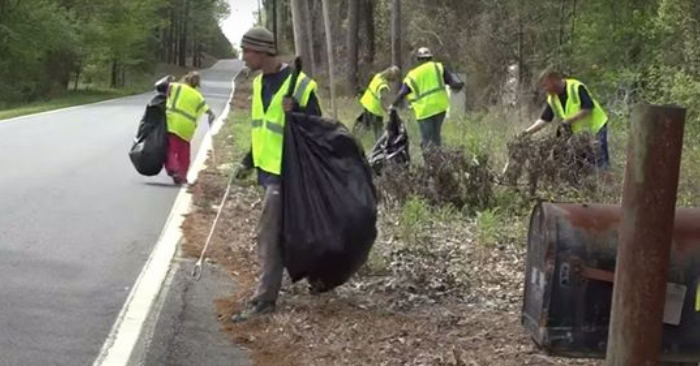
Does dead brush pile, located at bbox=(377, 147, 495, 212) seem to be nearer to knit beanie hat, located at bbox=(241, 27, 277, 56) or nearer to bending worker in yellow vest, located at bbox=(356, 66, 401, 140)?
knit beanie hat, located at bbox=(241, 27, 277, 56)

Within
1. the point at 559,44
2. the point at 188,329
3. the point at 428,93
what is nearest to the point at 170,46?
the point at 559,44

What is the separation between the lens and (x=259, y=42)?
6.13 m

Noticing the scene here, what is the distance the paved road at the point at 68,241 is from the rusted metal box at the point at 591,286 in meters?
2.64

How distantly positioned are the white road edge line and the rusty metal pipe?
10.1ft

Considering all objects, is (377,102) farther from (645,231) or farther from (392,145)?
(645,231)

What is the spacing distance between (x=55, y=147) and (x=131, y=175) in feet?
12.9

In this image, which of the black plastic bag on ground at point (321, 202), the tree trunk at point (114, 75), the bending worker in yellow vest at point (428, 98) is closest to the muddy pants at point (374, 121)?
the bending worker in yellow vest at point (428, 98)

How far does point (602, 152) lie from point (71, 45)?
39.8 m

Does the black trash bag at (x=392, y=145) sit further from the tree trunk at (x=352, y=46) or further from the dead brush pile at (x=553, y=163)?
the tree trunk at (x=352, y=46)

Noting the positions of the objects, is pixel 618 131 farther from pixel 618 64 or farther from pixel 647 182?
pixel 647 182

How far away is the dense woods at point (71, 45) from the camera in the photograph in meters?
43.0

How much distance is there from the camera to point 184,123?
12750mm

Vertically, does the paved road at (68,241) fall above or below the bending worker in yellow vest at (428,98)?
below

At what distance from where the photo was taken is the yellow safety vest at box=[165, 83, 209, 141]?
41.8ft
